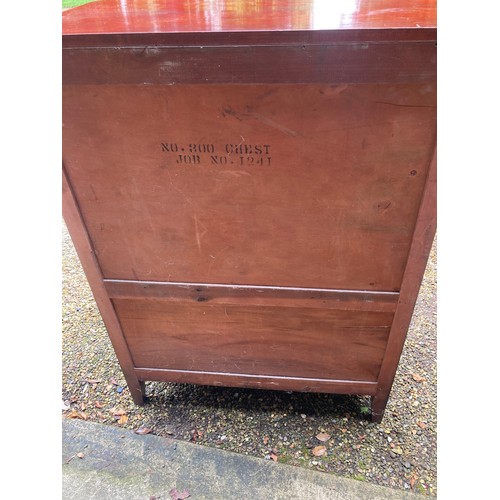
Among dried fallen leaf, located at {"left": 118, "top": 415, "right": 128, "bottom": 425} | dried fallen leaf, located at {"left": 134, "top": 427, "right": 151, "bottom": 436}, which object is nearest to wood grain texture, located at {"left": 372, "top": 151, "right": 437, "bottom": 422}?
dried fallen leaf, located at {"left": 134, "top": 427, "right": 151, "bottom": 436}

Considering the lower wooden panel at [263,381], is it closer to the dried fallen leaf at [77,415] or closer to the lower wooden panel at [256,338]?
the lower wooden panel at [256,338]

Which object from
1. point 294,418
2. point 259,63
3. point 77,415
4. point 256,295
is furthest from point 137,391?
point 259,63

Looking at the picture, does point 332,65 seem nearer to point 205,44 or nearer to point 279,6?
point 205,44

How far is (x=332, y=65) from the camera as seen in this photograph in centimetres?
100

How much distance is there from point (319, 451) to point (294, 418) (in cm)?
20

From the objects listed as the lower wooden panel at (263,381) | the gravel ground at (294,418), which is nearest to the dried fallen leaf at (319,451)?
the gravel ground at (294,418)

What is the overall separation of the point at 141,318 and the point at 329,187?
3.24ft

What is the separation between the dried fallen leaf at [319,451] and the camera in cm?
173

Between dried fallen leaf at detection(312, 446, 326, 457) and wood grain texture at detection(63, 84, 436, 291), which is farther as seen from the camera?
dried fallen leaf at detection(312, 446, 326, 457)

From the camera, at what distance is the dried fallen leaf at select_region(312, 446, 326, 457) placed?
1.73 metres

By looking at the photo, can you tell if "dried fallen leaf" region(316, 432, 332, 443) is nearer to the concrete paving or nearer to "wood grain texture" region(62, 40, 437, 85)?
the concrete paving

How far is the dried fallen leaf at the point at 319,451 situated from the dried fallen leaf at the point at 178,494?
1.89ft

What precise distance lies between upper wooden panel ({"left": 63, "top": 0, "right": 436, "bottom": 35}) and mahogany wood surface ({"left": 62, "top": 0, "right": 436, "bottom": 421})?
0.01 m

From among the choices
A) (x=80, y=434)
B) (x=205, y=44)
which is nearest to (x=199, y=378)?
(x=80, y=434)
